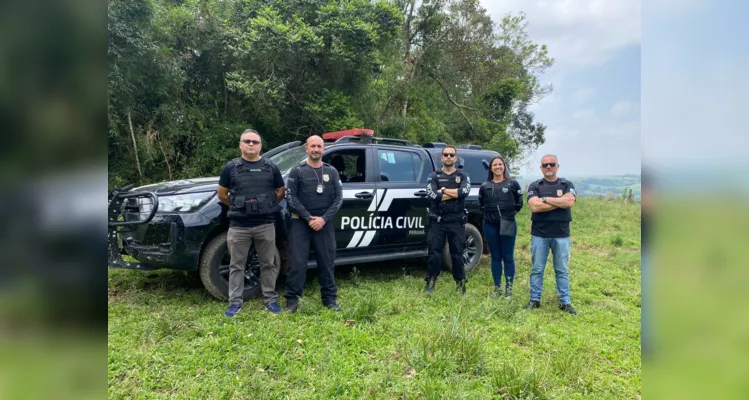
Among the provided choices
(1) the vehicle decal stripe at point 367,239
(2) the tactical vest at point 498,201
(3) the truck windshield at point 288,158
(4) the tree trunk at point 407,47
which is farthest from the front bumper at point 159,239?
(4) the tree trunk at point 407,47

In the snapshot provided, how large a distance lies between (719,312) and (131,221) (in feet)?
13.7

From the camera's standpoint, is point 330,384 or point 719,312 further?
point 330,384

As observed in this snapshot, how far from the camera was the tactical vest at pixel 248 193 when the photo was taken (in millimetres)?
3666

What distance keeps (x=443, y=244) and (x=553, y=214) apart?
1.20 meters

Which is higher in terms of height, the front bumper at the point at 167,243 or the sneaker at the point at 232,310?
the front bumper at the point at 167,243

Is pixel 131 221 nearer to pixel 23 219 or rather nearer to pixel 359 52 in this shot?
pixel 23 219

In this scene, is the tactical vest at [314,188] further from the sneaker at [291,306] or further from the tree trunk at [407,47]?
the tree trunk at [407,47]

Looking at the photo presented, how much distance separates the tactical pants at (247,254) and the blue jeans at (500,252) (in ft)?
8.13

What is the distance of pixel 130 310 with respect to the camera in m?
3.75

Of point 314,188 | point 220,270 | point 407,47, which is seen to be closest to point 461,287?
point 314,188

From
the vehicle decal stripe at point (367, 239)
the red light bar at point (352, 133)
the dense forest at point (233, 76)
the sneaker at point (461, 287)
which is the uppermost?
the dense forest at point (233, 76)

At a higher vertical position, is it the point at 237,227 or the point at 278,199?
the point at 278,199

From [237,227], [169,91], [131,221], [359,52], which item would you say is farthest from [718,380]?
[169,91]

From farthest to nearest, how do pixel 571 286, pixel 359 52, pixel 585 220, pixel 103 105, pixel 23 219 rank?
pixel 585 220, pixel 359 52, pixel 571 286, pixel 103 105, pixel 23 219
